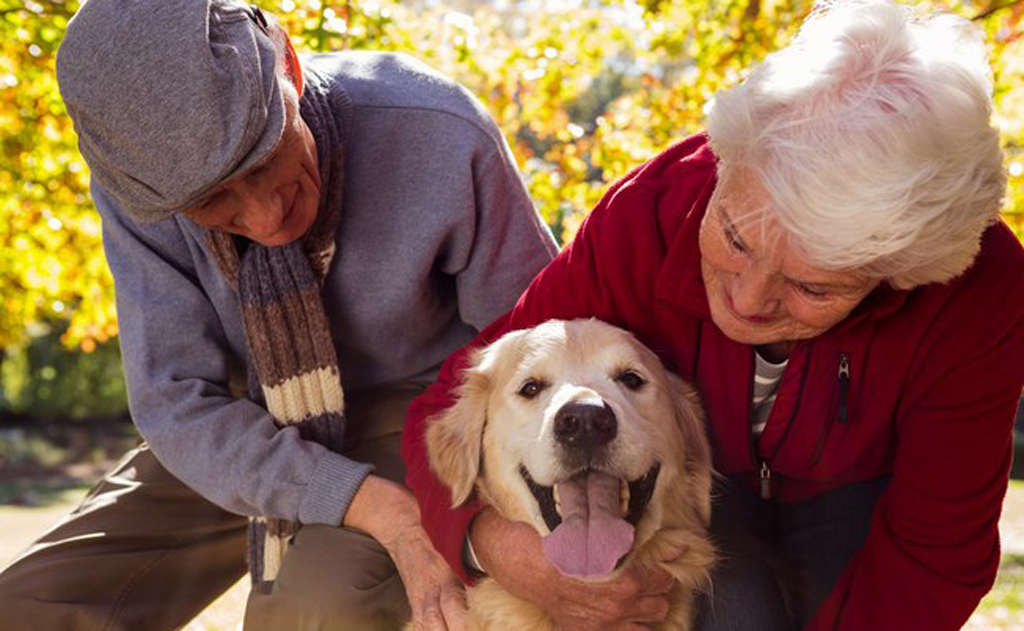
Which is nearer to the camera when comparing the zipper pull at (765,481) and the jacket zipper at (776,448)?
the jacket zipper at (776,448)

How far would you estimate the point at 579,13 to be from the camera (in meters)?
4.75

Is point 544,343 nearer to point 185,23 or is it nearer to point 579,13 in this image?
point 185,23

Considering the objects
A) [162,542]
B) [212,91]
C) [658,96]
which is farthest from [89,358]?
[212,91]

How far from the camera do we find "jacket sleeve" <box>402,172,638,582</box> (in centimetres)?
228

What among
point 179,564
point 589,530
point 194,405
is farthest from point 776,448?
point 179,564

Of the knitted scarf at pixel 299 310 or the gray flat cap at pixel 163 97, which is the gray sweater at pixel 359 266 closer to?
the knitted scarf at pixel 299 310

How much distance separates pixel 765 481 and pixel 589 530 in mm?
538

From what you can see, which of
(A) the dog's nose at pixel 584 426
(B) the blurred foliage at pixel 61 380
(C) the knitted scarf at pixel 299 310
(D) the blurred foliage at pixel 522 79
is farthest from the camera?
(B) the blurred foliage at pixel 61 380

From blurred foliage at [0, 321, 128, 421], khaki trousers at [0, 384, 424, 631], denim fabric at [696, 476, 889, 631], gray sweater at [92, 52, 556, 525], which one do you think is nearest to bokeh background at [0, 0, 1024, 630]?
gray sweater at [92, 52, 556, 525]

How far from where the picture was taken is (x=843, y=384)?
85.0 inches

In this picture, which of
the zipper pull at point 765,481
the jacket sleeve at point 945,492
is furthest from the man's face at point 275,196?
the jacket sleeve at point 945,492

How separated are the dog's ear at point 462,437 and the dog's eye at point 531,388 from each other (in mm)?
109

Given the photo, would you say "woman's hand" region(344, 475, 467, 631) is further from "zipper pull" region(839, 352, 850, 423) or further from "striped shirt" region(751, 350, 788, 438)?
"zipper pull" region(839, 352, 850, 423)

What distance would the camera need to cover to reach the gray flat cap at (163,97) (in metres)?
2.12
